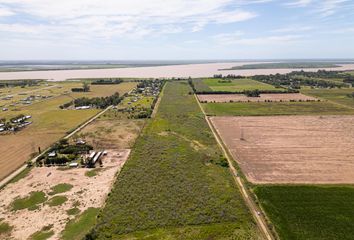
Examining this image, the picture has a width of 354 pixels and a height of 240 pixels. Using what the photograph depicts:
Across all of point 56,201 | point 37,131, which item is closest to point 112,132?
point 37,131

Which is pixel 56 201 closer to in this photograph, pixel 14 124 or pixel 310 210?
pixel 310 210

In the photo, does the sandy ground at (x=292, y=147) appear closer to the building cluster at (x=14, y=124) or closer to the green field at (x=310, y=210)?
the green field at (x=310, y=210)

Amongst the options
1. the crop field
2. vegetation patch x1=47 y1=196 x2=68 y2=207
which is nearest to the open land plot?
the crop field

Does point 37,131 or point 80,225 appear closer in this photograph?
point 80,225

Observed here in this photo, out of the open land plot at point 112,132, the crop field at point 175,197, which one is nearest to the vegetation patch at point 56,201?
the crop field at point 175,197

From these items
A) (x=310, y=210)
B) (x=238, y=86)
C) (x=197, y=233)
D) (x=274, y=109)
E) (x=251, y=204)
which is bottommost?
(x=197, y=233)
